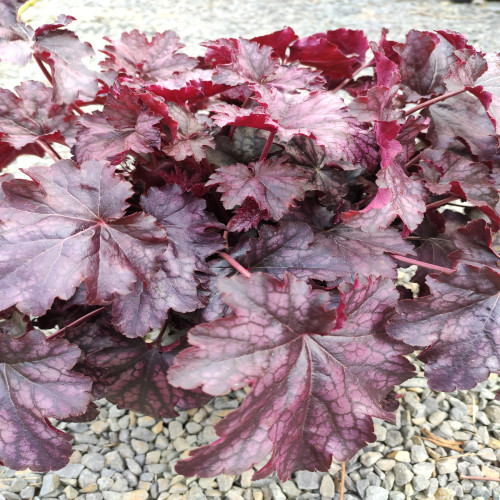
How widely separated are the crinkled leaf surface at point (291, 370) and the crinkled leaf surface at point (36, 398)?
35 centimetres

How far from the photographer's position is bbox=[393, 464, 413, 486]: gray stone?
56.4 inches

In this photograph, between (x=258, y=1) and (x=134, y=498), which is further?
(x=258, y=1)

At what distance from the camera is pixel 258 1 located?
511 cm

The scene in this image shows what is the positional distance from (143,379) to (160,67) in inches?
36.0

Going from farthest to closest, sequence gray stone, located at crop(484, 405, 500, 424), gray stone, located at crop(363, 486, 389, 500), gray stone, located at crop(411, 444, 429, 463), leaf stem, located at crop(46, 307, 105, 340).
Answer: gray stone, located at crop(484, 405, 500, 424), gray stone, located at crop(411, 444, 429, 463), gray stone, located at crop(363, 486, 389, 500), leaf stem, located at crop(46, 307, 105, 340)

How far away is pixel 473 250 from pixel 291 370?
55 centimetres

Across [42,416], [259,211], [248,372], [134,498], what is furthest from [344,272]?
[134,498]

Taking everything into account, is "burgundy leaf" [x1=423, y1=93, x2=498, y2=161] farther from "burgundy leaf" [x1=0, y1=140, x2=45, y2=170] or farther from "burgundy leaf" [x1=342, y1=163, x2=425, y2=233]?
"burgundy leaf" [x1=0, y1=140, x2=45, y2=170]

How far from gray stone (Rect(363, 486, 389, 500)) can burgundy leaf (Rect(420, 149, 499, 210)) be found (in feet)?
2.61

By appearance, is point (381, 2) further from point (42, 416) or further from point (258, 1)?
point (42, 416)

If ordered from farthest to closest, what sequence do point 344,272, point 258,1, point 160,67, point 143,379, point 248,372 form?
point 258,1, point 160,67, point 143,379, point 344,272, point 248,372

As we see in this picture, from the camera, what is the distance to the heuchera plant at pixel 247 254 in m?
0.95

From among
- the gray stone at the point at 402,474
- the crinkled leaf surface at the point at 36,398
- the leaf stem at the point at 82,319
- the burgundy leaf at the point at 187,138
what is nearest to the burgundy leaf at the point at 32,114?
the burgundy leaf at the point at 187,138

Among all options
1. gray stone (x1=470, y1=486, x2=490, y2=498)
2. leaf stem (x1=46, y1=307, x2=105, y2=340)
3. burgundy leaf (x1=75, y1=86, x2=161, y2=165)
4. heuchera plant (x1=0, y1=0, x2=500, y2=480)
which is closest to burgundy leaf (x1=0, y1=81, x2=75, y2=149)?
heuchera plant (x1=0, y1=0, x2=500, y2=480)
